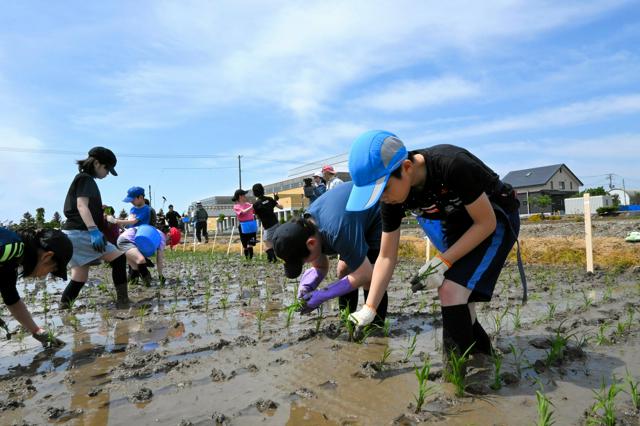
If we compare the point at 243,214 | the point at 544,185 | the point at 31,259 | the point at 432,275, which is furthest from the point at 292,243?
the point at 544,185

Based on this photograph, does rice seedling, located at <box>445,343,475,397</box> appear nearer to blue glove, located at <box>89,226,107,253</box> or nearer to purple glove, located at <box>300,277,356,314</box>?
purple glove, located at <box>300,277,356,314</box>

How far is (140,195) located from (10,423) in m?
4.92

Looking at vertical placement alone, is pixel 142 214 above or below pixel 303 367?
above

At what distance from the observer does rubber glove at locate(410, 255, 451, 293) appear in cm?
221

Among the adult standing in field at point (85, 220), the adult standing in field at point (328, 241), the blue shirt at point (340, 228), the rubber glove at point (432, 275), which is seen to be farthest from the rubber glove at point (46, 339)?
the rubber glove at point (432, 275)

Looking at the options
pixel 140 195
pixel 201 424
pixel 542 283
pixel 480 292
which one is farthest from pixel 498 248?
pixel 140 195

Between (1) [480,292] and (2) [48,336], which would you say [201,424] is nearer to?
(1) [480,292]

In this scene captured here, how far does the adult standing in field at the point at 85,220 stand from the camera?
15.4 feet

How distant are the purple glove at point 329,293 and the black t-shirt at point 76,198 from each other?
283cm

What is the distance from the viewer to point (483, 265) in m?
2.24

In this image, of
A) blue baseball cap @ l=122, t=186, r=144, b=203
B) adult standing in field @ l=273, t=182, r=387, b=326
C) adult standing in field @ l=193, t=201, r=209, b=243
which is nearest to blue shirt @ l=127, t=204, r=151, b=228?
blue baseball cap @ l=122, t=186, r=144, b=203

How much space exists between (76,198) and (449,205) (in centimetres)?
407

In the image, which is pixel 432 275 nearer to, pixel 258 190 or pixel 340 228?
pixel 340 228

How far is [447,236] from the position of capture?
260 centimetres
